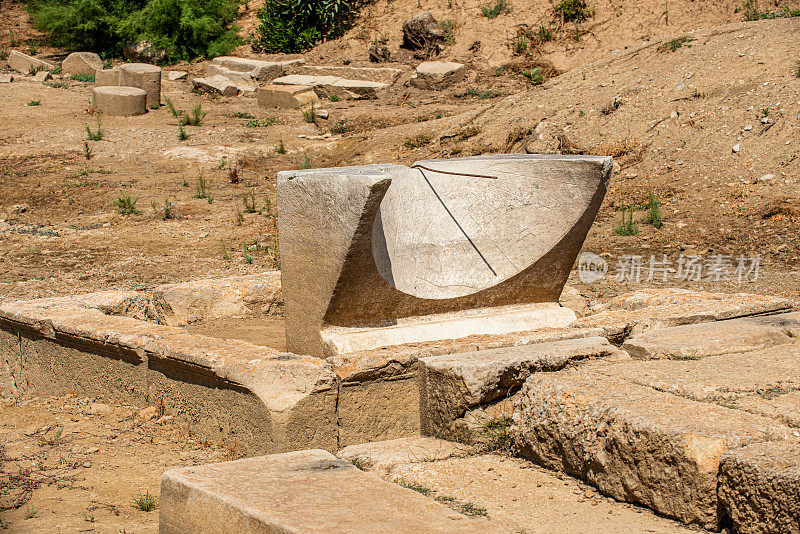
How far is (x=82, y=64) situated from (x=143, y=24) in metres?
1.94

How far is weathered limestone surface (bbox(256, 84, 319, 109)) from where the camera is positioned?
13406 millimetres

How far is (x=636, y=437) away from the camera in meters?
2.43

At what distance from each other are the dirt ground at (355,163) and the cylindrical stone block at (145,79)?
1.72 ft

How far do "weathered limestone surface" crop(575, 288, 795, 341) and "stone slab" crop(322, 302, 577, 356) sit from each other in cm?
19

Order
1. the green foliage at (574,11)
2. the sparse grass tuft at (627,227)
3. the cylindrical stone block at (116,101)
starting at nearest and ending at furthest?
the sparse grass tuft at (627,227) → the cylindrical stone block at (116,101) → the green foliage at (574,11)

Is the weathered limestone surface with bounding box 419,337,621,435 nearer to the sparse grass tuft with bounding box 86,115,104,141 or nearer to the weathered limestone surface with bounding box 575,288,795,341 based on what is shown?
the weathered limestone surface with bounding box 575,288,795,341

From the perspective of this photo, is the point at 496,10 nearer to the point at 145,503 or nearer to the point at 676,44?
the point at 676,44

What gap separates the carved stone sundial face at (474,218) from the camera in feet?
13.8

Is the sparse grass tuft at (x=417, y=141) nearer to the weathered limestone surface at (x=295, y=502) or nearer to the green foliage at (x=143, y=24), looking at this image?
the weathered limestone surface at (x=295, y=502)

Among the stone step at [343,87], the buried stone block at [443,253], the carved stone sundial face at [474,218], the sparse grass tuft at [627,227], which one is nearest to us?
the buried stone block at [443,253]

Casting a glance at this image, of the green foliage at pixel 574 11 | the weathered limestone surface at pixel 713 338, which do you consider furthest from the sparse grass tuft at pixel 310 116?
the weathered limestone surface at pixel 713 338

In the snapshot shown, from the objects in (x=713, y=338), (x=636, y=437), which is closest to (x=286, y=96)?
(x=713, y=338)

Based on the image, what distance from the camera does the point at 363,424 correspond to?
3.46 m

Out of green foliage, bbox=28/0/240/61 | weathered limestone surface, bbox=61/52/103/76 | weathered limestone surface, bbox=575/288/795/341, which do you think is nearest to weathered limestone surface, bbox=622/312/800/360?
weathered limestone surface, bbox=575/288/795/341
